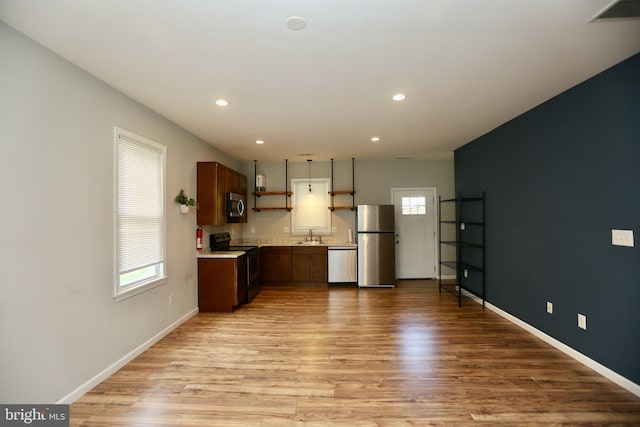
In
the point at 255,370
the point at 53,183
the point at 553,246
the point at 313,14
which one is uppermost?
the point at 313,14

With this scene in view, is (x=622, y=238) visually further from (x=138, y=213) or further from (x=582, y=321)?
(x=138, y=213)

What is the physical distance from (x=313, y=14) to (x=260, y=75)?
2.81 ft

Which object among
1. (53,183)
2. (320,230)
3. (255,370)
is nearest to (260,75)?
(53,183)

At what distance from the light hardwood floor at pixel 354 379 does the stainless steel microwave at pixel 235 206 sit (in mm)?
1711

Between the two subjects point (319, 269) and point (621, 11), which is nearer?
point (621, 11)

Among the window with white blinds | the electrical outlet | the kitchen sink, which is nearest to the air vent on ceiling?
the electrical outlet

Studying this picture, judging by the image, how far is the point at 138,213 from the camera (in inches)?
114

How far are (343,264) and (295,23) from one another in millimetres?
4493

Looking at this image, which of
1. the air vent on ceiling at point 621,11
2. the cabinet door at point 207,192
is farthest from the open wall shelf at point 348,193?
the air vent on ceiling at point 621,11

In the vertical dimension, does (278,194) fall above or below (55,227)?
above

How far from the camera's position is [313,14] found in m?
1.65

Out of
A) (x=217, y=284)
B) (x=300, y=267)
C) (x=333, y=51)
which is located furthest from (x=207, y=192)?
(x=333, y=51)

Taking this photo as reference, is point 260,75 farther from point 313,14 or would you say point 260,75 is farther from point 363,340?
point 363,340

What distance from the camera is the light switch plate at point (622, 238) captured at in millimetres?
2195
